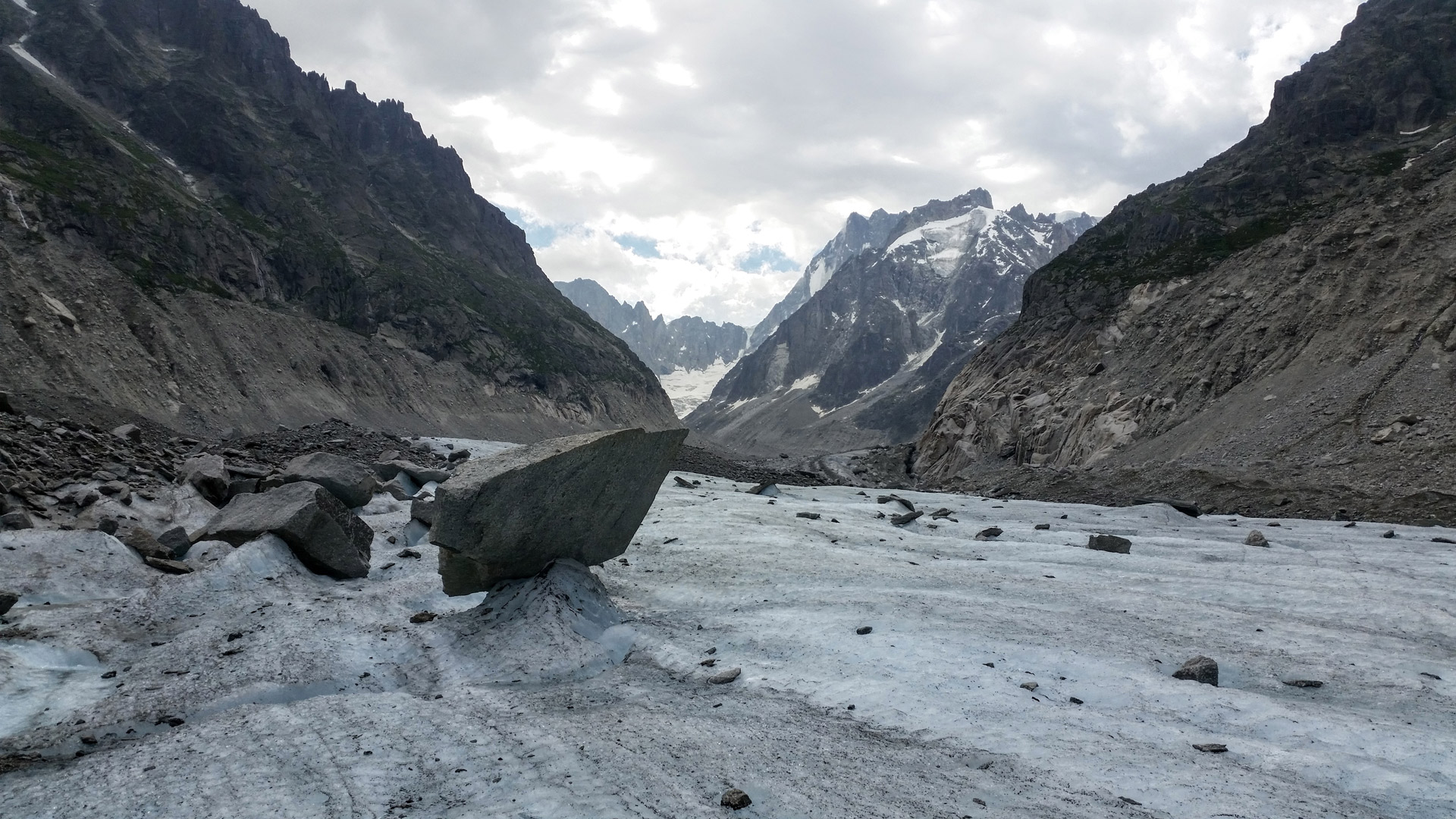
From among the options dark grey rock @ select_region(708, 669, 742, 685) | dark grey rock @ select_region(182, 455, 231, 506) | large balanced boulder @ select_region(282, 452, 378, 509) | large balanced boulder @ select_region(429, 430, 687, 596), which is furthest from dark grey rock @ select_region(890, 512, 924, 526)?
dark grey rock @ select_region(182, 455, 231, 506)

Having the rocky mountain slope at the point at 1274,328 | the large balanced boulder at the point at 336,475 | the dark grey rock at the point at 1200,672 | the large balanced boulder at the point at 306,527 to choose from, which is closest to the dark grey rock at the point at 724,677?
the dark grey rock at the point at 1200,672

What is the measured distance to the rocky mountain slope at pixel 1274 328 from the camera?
26.0m

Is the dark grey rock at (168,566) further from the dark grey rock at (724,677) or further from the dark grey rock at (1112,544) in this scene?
the dark grey rock at (1112,544)

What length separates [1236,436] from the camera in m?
31.7

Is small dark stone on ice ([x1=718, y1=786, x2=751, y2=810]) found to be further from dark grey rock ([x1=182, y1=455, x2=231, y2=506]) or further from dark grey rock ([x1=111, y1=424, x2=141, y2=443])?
dark grey rock ([x1=111, y1=424, x2=141, y2=443])

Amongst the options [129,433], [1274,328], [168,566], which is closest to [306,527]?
[168,566]

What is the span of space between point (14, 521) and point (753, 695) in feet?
36.3

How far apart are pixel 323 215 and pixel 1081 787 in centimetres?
14013

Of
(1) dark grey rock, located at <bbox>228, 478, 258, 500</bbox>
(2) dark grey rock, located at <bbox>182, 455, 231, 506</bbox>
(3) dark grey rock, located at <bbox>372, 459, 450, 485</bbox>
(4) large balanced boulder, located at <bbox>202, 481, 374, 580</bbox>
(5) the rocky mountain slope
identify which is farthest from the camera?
(5) the rocky mountain slope

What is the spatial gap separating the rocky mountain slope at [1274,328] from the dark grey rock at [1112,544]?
1001cm

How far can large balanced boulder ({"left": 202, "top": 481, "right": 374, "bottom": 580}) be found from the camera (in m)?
11.3

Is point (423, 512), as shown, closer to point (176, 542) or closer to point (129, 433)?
point (176, 542)

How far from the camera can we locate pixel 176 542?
11633 millimetres

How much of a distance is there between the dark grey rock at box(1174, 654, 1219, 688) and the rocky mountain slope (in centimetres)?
1665
